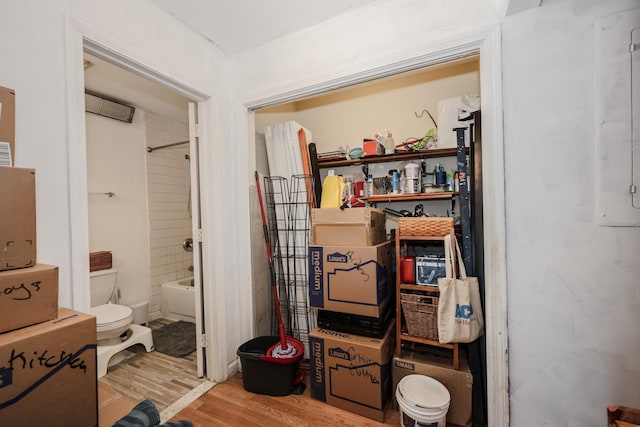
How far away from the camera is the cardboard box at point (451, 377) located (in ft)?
5.18

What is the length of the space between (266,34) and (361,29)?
0.69 metres

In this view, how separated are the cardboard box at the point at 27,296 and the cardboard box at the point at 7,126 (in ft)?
1.16

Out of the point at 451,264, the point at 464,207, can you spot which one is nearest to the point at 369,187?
the point at 464,207

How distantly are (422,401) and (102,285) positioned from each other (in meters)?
3.08

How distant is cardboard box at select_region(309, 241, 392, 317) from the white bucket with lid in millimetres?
418

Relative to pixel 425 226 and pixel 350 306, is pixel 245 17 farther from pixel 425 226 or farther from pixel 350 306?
pixel 350 306

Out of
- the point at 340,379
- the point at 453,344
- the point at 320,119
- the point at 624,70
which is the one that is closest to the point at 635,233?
the point at 624,70

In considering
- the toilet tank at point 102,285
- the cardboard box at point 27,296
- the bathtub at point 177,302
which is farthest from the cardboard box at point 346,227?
the toilet tank at point 102,285

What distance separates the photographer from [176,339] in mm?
2838

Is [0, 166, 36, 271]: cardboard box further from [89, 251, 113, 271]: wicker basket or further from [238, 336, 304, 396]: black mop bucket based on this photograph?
[89, 251, 113, 271]: wicker basket

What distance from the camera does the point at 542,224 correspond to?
1.34 m

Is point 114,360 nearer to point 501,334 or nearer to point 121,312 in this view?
point 121,312

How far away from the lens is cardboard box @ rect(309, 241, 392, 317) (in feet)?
5.73

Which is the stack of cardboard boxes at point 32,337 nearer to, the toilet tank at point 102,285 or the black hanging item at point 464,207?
the black hanging item at point 464,207
